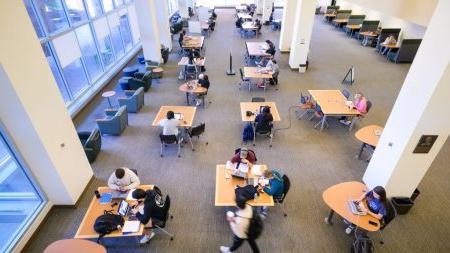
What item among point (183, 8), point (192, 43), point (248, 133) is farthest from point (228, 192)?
point (183, 8)

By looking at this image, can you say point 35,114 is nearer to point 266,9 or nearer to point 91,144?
point 91,144

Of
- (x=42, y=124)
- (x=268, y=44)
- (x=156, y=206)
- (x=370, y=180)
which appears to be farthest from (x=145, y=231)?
(x=268, y=44)

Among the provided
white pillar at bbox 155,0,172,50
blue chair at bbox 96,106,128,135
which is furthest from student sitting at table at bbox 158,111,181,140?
white pillar at bbox 155,0,172,50

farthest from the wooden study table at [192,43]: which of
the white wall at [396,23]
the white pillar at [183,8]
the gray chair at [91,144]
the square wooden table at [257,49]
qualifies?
the white pillar at [183,8]

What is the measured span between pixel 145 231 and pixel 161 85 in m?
7.81

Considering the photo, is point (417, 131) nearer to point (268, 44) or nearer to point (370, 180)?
point (370, 180)

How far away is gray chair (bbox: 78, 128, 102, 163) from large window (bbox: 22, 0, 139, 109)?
267cm

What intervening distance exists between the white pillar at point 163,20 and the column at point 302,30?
23.8ft

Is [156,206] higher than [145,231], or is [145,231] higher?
[156,206]

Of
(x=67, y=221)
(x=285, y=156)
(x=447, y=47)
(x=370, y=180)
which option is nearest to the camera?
(x=447, y=47)

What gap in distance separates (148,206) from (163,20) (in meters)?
12.7

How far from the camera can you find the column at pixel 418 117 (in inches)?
167

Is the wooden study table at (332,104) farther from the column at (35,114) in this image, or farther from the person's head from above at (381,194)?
the column at (35,114)

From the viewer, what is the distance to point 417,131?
484cm
